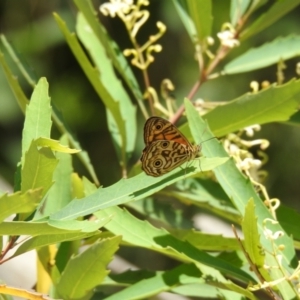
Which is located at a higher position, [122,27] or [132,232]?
[132,232]

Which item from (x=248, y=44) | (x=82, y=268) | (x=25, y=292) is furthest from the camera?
(x=248, y=44)

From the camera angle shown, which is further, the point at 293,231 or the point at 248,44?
the point at 248,44

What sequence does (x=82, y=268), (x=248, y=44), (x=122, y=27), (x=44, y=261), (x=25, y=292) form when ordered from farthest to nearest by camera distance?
(x=122, y=27) < (x=248, y=44) < (x=44, y=261) < (x=82, y=268) < (x=25, y=292)

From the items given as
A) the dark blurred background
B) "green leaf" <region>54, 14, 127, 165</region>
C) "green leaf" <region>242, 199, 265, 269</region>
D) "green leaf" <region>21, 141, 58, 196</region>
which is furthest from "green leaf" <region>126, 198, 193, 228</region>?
the dark blurred background

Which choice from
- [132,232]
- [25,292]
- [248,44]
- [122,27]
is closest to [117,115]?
[132,232]

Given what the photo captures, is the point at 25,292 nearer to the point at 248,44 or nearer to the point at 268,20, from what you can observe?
the point at 268,20

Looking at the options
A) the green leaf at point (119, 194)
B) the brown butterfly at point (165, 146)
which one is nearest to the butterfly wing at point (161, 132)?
the brown butterfly at point (165, 146)

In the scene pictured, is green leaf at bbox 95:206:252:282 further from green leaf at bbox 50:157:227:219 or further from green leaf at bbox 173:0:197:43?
green leaf at bbox 173:0:197:43
